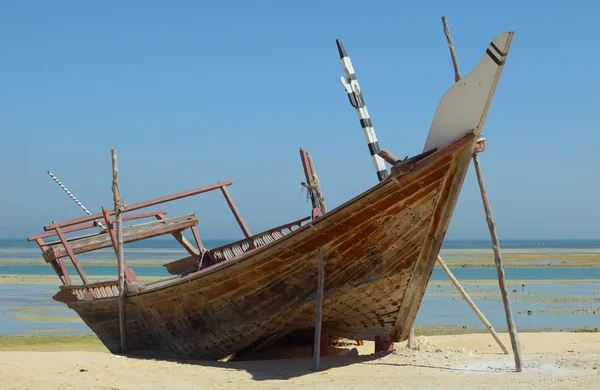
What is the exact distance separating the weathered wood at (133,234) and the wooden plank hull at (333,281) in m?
1.39

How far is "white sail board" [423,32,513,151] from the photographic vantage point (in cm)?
876

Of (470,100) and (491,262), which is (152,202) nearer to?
(470,100)

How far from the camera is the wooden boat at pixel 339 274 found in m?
9.36

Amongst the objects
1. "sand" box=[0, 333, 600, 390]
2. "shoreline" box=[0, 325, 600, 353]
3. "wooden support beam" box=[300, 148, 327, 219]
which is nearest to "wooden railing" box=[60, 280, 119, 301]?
"sand" box=[0, 333, 600, 390]

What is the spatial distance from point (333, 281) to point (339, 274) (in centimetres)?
13

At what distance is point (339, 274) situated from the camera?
1055cm

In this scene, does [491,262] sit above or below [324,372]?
above

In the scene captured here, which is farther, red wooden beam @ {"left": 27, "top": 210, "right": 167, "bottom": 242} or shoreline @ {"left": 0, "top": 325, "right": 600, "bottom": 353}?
shoreline @ {"left": 0, "top": 325, "right": 600, "bottom": 353}

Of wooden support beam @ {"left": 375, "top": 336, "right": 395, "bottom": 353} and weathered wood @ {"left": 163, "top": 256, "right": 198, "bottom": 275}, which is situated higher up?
weathered wood @ {"left": 163, "top": 256, "right": 198, "bottom": 275}

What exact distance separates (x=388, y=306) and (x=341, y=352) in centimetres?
180

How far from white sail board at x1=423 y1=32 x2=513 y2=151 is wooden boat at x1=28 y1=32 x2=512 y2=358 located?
0.01m

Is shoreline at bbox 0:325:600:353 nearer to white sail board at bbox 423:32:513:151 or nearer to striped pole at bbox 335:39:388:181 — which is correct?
striped pole at bbox 335:39:388:181

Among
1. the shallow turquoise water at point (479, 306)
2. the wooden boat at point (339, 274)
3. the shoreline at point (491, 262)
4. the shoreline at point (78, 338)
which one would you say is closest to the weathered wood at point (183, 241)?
the wooden boat at point (339, 274)

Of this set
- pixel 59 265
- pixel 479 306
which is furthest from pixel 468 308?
pixel 59 265
